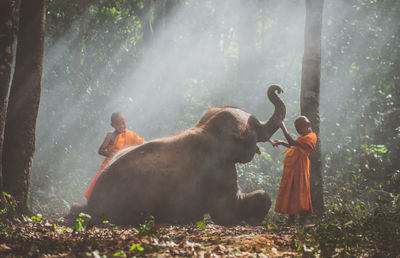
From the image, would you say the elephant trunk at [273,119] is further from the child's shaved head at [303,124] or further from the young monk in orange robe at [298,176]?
the child's shaved head at [303,124]

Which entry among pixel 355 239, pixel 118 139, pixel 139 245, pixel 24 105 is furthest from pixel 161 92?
pixel 139 245

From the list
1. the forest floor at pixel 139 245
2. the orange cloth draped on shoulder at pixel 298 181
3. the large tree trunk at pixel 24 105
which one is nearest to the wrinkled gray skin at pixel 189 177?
the orange cloth draped on shoulder at pixel 298 181

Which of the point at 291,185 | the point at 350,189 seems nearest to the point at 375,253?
the point at 291,185

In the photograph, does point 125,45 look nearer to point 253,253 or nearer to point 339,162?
point 339,162

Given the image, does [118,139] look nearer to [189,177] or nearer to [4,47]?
[189,177]

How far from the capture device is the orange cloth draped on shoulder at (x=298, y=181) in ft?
20.8

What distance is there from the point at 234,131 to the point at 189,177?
1.15 meters

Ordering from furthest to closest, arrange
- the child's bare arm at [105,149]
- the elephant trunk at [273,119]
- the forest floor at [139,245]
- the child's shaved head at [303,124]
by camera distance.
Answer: the child's bare arm at [105,149], the elephant trunk at [273,119], the child's shaved head at [303,124], the forest floor at [139,245]

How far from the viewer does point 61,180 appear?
42.5 ft

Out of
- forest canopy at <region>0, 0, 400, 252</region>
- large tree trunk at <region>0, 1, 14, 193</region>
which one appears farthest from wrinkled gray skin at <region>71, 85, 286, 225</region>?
forest canopy at <region>0, 0, 400, 252</region>

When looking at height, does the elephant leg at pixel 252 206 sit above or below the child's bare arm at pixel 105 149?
below

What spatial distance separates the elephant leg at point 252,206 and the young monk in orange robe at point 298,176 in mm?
256

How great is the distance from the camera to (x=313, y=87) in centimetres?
722

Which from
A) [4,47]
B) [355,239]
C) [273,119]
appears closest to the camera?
[355,239]
